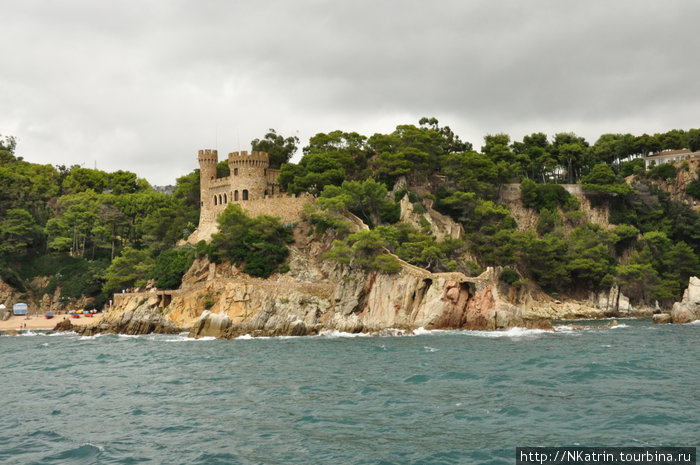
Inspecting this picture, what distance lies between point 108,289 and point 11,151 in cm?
5947

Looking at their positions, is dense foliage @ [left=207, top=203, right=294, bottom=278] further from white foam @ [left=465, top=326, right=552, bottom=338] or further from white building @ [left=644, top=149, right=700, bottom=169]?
white building @ [left=644, top=149, right=700, bottom=169]

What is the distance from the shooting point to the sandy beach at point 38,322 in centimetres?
6147

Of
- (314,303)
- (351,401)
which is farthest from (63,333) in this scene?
(351,401)

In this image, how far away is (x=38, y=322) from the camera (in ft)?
211

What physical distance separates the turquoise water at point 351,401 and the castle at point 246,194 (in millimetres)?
23364

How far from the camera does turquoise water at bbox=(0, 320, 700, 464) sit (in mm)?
17500

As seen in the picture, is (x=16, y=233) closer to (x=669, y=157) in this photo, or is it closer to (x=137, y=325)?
(x=137, y=325)

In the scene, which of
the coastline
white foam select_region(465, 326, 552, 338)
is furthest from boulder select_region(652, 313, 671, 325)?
the coastline

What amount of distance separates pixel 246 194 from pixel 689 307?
40.0m

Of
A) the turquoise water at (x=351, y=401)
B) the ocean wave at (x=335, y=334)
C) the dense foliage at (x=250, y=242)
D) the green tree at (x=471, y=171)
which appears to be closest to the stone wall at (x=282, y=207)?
the dense foliage at (x=250, y=242)

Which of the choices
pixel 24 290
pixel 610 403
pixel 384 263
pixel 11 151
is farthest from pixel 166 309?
pixel 11 151

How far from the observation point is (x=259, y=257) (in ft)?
185

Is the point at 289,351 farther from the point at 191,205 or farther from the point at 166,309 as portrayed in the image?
the point at 191,205

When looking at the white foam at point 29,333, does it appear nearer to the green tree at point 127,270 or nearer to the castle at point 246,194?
the green tree at point 127,270
